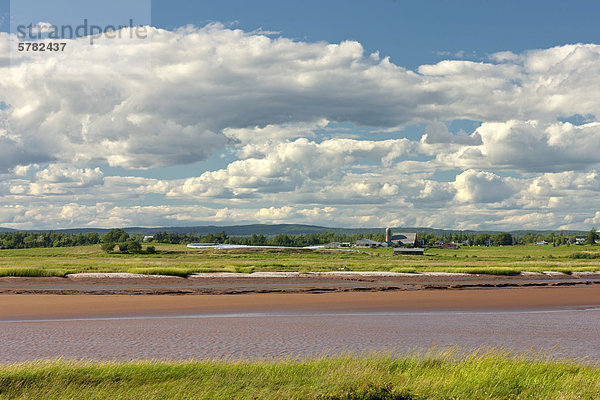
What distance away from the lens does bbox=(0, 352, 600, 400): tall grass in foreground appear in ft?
44.4

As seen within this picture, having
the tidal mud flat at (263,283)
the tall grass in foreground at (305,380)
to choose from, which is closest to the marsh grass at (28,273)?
the tidal mud flat at (263,283)

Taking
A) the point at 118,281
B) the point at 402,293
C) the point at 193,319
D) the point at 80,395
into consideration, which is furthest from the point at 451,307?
the point at 118,281

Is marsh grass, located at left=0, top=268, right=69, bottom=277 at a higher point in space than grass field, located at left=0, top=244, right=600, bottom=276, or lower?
higher

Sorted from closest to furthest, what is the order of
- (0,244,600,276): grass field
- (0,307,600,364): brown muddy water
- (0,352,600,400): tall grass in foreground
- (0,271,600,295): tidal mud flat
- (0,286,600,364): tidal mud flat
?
1. (0,352,600,400): tall grass in foreground
2. (0,307,600,364): brown muddy water
3. (0,286,600,364): tidal mud flat
4. (0,271,600,295): tidal mud flat
5. (0,244,600,276): grass field

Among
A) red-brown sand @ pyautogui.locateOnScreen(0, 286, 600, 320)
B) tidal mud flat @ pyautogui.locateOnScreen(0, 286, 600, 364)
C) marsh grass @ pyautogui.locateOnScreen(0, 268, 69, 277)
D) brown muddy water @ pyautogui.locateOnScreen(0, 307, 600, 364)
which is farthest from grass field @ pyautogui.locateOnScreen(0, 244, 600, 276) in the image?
brown muddy water @ pyautogui.locateOnScreen(0, 307, 600, 364)

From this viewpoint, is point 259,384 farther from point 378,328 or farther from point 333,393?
point 378,328

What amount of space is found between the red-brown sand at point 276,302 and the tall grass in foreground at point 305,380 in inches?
672

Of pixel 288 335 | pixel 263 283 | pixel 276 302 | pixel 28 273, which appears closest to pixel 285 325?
pixel 288 335

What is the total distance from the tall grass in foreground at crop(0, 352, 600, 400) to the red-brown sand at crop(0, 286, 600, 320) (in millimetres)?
17064

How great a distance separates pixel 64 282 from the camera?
53.2m

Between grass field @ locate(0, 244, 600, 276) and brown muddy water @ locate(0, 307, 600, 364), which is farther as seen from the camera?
grass field @ locate(0, 244, 600, 276)

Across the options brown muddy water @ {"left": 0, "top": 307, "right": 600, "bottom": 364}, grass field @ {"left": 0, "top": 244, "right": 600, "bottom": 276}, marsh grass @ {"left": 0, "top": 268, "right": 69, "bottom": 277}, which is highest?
marsh grass @ {"left": 0, "top": 268, "right": 69, "bottom": 277}

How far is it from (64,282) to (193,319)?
2875 centimetres

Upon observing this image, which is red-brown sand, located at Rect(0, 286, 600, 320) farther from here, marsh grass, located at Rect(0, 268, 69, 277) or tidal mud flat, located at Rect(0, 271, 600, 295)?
marsh grass, located at Rect(0, 268, 69, 277)
